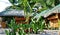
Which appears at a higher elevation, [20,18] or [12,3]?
[12,3]

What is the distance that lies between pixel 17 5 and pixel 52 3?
158 inches

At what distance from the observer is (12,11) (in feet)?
82.6

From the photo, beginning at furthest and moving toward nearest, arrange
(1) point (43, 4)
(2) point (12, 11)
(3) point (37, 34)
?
(2) point (12, 11), (1) point (43, 4), (3) point (37, 34)

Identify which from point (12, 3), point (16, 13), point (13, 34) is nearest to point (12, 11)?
point (16, 13)

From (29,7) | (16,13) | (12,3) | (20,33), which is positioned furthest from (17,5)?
(20,33)

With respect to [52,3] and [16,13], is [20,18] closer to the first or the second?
[16,13]

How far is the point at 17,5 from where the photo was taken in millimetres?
18578

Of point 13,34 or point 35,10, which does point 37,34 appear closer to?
point 13,34

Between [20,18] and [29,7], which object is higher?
[29,7]

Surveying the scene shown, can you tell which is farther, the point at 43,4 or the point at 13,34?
the point at 43,4

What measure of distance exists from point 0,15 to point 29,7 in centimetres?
874

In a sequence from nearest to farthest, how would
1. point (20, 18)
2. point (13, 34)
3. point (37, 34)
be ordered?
point (13, 34), point (37, 34), point (20, 18)

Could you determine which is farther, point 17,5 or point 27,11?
Answer: point 17,5

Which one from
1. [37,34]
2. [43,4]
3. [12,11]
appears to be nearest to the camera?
[37,34]
